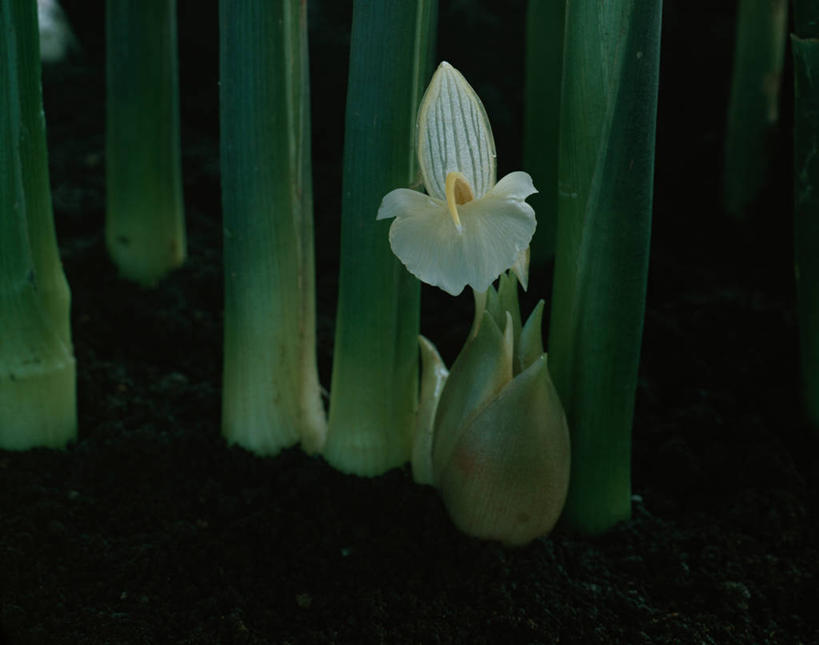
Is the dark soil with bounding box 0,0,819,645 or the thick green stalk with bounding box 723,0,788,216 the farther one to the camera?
the thick green stalk with bounding box 723,0,788,216

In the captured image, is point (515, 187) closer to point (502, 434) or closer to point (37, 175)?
point (502, 434)

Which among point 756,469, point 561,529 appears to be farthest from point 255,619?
point 756,469

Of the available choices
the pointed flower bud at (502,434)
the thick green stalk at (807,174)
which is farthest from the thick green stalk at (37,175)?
the thick green stalk at (807,174)

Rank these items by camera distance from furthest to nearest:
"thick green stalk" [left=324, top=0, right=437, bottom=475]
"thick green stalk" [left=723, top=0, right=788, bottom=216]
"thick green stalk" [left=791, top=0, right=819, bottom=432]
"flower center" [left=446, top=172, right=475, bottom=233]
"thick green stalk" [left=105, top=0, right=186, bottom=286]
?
"thick green stalk" [left=723, top=0, right=788, bottom=216]
"thick green stalk" [left=105, top=0, right=186, bottom=286]
"thick green stalk" [left=791, top=0, right=819, bottom=432]
"thick green stalk" [left=324, top=0, right=437, bottom=475]
"flower center" [left=446, top=172, right=475, bottom=233]

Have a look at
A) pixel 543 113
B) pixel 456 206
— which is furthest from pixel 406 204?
pixel 543 113

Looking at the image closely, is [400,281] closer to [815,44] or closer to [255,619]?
[255,619]

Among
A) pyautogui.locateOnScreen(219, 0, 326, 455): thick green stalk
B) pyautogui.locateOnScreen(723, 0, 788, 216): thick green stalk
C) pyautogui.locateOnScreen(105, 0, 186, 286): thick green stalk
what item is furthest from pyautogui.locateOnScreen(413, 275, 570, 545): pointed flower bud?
pyautogui.locateOnScreen(723, 0, 788, 216): thick green stalk

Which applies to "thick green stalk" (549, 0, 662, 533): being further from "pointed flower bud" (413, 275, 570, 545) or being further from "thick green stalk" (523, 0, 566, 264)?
"thick green stalk" (523, 0, 566, 264)
